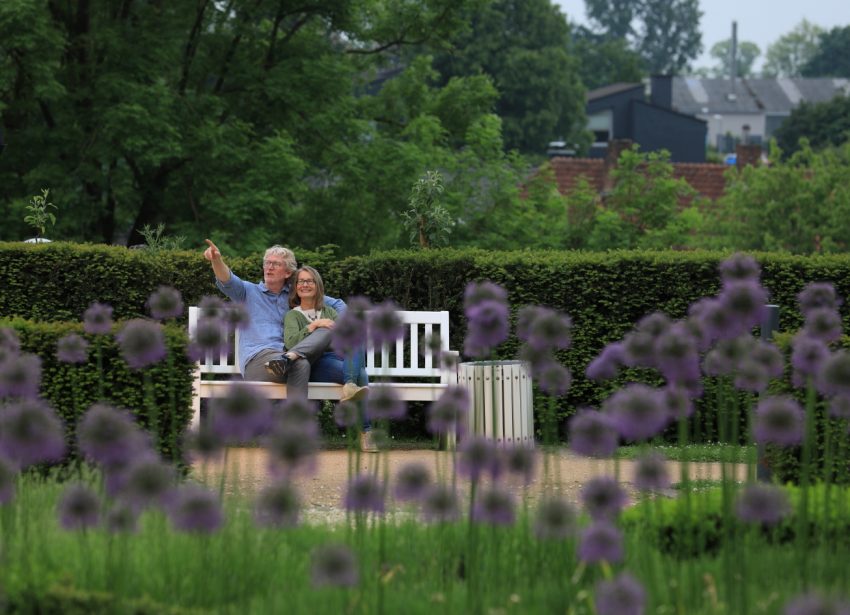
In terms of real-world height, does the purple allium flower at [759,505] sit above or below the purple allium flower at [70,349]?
below

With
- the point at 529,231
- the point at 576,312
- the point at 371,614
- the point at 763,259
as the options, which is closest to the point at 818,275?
the point at 763,259

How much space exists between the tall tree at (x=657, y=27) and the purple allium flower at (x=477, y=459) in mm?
131817

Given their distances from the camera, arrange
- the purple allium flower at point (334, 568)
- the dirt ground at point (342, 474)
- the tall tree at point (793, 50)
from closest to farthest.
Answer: the purple allium flower at point (334, 568)
the dirt ground at point (342, 474)
the tall tree at point (793, 50)

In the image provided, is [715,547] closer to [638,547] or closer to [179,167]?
[638,547]

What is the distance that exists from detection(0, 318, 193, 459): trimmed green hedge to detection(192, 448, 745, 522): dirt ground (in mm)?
407

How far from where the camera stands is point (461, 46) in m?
60.1

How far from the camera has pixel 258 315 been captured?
11.0m

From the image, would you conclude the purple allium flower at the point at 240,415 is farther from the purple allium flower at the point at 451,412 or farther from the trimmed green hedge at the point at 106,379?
the trimmed green hedge at the point at 106,379

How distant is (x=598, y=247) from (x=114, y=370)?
57.8 feet

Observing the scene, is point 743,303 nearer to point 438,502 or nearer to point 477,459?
point 477,459

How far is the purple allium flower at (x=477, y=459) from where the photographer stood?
14.0ft

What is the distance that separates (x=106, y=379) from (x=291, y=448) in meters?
4.45

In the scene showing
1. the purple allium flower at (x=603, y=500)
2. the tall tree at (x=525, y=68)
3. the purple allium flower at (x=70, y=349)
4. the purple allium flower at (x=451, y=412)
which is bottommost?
the purple allium flower at (x=603, y=500)

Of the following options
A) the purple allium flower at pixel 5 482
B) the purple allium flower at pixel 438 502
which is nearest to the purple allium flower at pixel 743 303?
the purple allium flower at pixel 438 502
